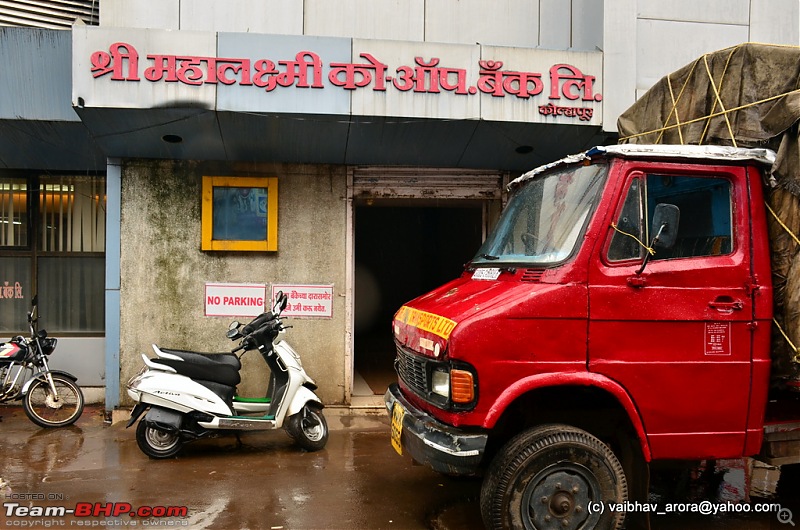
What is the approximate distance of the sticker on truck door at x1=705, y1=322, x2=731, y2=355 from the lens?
3719mm

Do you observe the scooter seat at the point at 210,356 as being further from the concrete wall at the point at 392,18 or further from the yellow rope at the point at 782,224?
the yellow rope at the point at 782,224

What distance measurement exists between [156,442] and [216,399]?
72 cm

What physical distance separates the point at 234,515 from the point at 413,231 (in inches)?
485

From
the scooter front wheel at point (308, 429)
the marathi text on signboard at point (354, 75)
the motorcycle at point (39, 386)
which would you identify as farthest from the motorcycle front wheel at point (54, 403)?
the marathi text on signboard at point (354, 75)

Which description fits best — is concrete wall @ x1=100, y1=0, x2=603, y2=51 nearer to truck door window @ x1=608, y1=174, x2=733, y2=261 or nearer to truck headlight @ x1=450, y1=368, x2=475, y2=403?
truck door window @ x1=608, y1=174, x2=733, y2=261

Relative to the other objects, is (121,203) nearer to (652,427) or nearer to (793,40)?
(652,427)

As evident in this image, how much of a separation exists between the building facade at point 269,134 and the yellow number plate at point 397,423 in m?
3.43

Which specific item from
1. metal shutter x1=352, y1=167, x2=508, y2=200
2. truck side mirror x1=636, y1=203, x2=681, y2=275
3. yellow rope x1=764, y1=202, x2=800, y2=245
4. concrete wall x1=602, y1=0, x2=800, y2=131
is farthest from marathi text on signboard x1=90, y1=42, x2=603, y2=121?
truck side mirror x1=636, y1=203, x2=681, y2=275

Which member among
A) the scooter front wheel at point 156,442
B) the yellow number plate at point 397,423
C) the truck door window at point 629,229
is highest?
the truck door window at point 629,229

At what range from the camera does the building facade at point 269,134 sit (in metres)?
6.38

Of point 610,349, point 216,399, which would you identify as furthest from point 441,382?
point 216,399

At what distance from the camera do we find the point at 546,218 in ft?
13.5

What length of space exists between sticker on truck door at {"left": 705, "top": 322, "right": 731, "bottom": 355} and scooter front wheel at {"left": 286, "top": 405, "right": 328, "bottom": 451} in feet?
12.7

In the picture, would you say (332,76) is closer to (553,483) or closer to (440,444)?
(440,444)
